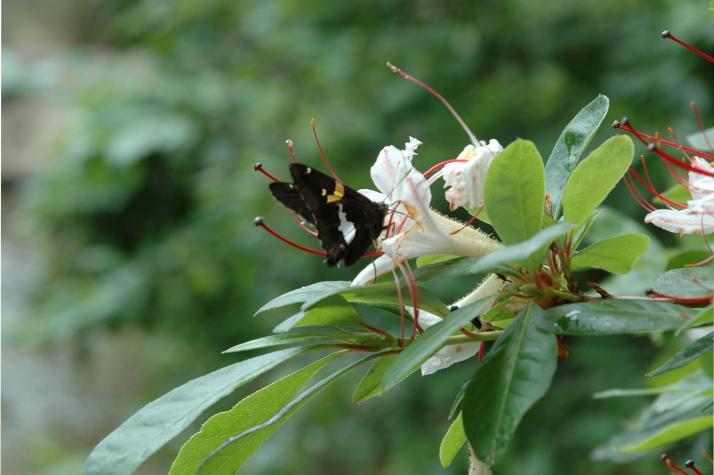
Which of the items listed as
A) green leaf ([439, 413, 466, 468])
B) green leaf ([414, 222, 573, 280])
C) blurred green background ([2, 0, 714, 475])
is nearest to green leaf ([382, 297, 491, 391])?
green leaf ([414, 222, 573, 280])

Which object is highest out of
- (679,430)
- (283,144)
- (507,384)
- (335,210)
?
(283,144)

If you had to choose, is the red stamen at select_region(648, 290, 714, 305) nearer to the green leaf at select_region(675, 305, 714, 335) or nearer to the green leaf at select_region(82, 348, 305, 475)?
the green leaf at select_region(675, 305, 714, 335)

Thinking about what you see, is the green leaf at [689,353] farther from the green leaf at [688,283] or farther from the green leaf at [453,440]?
the green leaf at [453,440]

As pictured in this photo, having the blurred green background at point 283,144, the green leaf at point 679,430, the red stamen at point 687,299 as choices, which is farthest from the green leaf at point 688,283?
the blurred green background at point 283,144

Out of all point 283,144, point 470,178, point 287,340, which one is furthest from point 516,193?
point 283,144

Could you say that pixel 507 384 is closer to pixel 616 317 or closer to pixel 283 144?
pixel 616 317

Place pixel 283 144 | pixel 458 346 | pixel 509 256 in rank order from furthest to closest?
pixel 283 144
pixel 458 346
pixel 509 256
